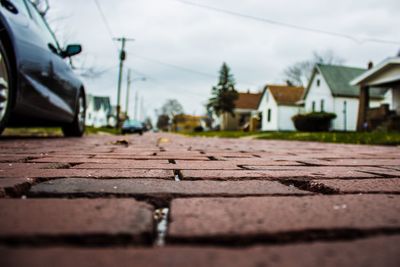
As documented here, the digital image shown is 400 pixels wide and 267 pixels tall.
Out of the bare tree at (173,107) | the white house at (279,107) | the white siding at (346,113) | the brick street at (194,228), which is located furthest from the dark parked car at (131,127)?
the bare tree at (173,107)

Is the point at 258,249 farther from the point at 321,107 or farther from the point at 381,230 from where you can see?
the point at 321,107

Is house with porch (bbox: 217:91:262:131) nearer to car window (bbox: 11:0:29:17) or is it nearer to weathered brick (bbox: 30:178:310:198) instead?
car window (bbox: 11:0:29:17)

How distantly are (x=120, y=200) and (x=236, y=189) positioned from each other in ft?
1.66

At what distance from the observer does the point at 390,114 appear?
56.4ft

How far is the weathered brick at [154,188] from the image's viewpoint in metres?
1.18

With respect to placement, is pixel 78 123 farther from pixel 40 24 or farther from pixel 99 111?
pixel 99 111

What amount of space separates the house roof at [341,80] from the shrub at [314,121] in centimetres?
275

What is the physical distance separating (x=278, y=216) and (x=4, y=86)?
3.45m

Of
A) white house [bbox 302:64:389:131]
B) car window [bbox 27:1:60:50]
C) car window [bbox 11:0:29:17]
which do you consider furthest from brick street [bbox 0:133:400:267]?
white house [bbox 302:64:389:131]

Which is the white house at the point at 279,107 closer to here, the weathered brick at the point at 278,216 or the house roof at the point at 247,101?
the house roof at the point at 247,101

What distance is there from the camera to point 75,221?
2.64 feet

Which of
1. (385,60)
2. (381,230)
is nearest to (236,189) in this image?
(381,230)

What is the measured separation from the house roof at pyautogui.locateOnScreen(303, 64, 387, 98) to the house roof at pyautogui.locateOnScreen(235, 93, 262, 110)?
19830mm

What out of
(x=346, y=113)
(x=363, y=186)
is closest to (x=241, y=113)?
(x=346, y=113)
